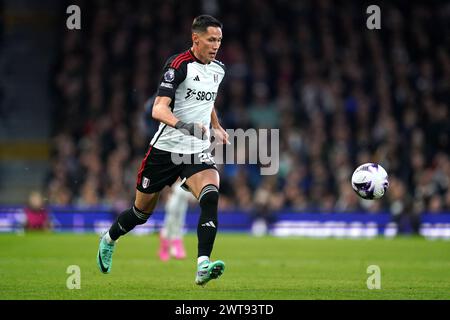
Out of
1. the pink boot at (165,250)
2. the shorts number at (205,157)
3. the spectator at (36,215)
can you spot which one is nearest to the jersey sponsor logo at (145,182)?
the shorts number at (205,157)

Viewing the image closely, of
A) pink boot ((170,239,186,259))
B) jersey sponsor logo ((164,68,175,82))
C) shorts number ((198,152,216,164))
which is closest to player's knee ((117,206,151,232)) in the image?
shorts number ((198,152,216,164))

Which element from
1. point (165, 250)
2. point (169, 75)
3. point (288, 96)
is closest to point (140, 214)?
point (169, 75)

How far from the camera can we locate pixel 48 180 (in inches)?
923

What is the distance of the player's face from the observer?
9.41m

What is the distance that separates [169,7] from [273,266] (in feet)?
48.0

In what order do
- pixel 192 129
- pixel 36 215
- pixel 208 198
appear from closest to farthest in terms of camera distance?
1. pixel 192 129
2. pixel 208 198
3. pixel 36 215

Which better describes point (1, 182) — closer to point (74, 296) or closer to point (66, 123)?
point (66, 123)

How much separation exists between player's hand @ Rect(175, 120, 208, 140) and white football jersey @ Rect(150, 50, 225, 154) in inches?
8.8

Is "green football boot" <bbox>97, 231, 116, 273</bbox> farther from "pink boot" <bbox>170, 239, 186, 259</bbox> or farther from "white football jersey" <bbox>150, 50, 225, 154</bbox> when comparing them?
"pink boot" <bbox>170, 239, 186, 259</bbox>

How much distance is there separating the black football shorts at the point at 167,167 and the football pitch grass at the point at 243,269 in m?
1.09

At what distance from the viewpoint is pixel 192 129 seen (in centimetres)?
898

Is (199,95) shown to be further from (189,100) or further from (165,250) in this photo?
(165,250)

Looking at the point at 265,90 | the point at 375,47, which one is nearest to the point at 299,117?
the point at 265,90

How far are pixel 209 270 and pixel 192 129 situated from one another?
4.53ft
